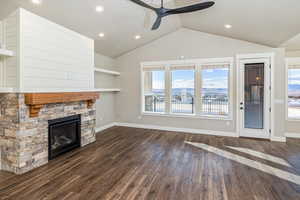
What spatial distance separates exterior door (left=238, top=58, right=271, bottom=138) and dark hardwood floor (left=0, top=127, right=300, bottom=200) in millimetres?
736

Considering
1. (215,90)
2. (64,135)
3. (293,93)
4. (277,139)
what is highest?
(215,90)

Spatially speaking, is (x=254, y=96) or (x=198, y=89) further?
(x=198, y=89)

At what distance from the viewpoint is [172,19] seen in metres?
4.93

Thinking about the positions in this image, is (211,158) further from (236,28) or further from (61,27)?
(61,27)

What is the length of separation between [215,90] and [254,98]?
116 cm

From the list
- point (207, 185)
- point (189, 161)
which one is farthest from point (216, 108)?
point (207, 185)

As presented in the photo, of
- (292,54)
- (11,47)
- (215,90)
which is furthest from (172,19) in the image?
(11,47)

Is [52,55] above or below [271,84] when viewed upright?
above

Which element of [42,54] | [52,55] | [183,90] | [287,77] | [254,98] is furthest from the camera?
[183,90]

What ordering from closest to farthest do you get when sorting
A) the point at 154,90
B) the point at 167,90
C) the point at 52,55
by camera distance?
the point at 52,55 → the point at 167,90 → the point at 154,90

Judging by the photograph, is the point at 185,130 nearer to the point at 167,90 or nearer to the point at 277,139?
the point at 167,90

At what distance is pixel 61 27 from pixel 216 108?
5.05 m

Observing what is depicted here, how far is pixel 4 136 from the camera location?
2980mm

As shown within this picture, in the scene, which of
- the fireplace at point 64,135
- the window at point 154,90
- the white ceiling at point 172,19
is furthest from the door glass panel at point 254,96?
the fireplace at point 64,135
